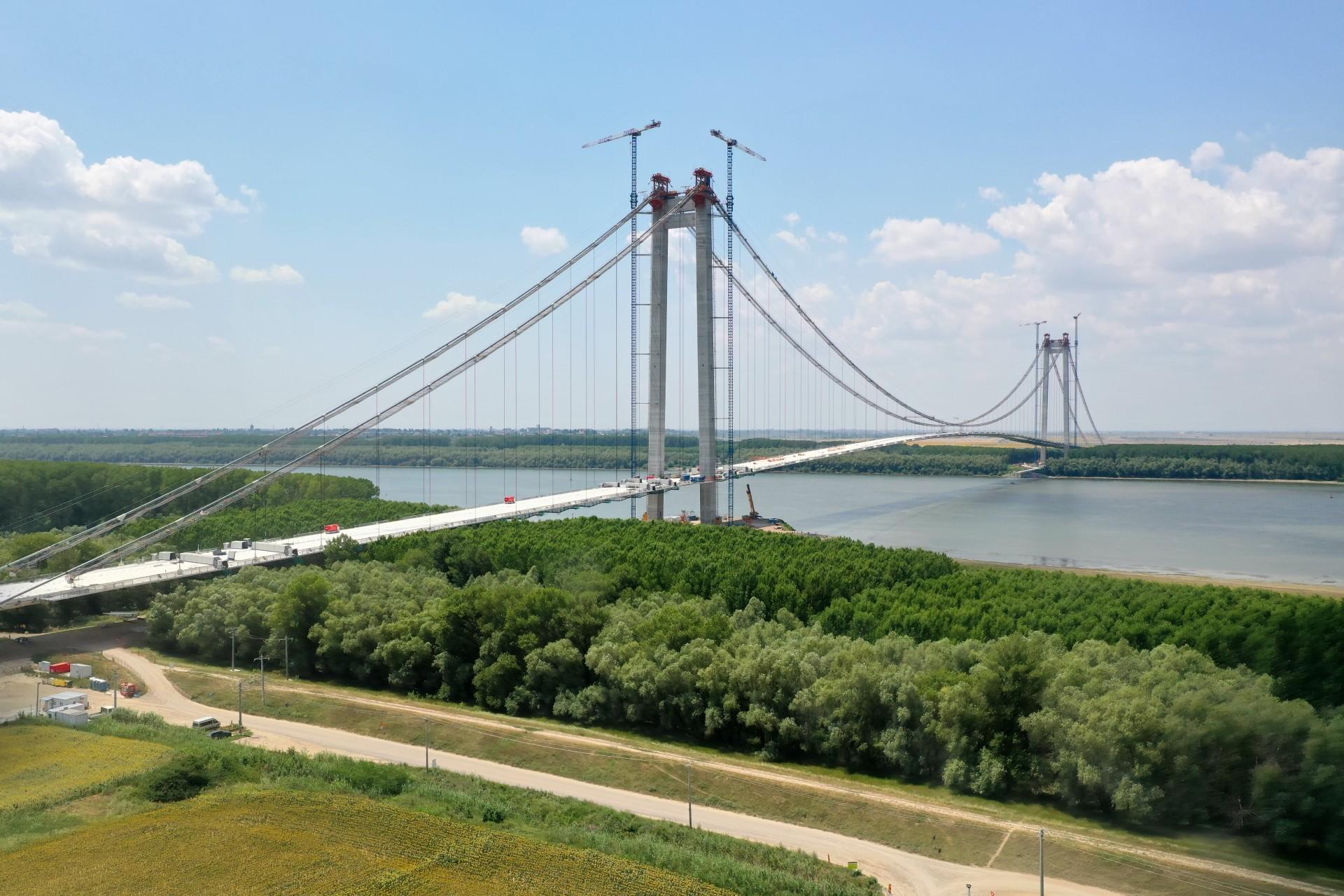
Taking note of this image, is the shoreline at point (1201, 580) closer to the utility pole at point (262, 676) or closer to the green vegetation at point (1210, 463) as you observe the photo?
the utility pole at point (262, 676)

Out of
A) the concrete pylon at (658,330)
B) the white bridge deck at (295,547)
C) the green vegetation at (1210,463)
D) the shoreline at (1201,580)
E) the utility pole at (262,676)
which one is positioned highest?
the concrete pylon at (658,330)

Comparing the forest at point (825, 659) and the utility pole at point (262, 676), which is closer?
the forest at point (825, 659)

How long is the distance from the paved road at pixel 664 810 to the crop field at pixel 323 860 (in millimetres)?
2251

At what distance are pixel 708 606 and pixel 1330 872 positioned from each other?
11.5 metres

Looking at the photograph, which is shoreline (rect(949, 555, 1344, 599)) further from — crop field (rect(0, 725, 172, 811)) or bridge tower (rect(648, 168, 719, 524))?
crop field (rect(0, 725, 172, 811))

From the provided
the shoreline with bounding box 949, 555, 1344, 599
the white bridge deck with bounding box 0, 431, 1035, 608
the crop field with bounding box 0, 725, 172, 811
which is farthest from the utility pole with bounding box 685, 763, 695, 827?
the shoreline with bounding box 949, 555, 1344, 599

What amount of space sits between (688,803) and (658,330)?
22819 millimetres

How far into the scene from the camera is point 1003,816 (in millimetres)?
12492

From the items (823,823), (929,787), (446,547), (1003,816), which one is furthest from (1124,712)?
(446,547)

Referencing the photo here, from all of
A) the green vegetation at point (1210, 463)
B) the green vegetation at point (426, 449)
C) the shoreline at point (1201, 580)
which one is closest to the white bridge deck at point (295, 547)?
the shoreline at point (1201, 580)

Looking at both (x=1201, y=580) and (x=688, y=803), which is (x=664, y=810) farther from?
(x=1201, y=580)

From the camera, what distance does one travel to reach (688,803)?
43.8 ft

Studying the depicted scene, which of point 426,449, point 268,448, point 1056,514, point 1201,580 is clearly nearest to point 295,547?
point 268,448

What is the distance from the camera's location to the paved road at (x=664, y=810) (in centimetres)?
1094
